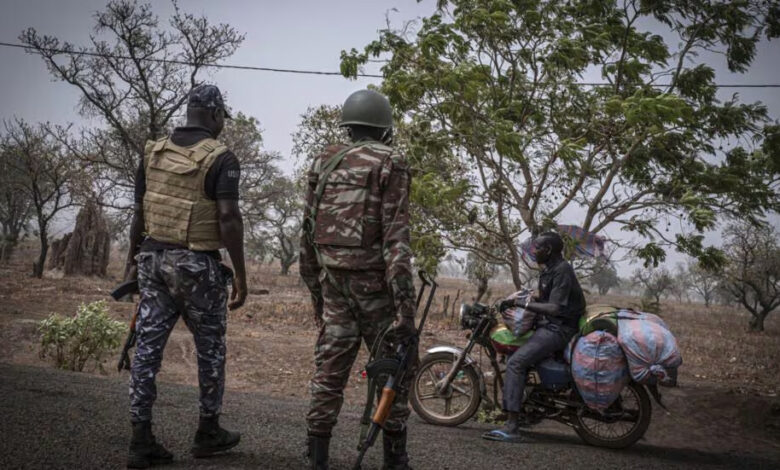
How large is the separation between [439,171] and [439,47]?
1.76m

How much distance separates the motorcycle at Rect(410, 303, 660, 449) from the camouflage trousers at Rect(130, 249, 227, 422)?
2.89 metres

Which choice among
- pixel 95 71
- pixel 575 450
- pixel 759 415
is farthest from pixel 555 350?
pixel 95 71

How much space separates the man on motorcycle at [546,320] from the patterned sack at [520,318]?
62 millimetres

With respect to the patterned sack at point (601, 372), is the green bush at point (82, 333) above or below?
below

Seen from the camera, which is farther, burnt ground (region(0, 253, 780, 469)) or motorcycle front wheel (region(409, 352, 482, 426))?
motorcycle front wheel (region(409, 352, 482, 426))

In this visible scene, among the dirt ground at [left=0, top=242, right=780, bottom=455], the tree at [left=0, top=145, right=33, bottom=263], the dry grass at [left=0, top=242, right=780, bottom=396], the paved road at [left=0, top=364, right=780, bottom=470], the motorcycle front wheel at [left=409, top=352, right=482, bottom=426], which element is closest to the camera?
the paved road at [left=0, top=364, right=780, bottom=470]

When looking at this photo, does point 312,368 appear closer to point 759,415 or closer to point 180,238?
point 759,415

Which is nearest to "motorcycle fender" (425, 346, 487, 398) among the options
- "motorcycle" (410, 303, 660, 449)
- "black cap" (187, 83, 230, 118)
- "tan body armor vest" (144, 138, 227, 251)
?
"motorcycle" (410, 303, 660, 449)

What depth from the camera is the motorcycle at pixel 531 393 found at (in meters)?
5.28

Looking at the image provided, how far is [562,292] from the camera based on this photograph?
5.28 meters

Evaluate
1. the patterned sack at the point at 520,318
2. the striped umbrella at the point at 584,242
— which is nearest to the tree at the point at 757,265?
the striped umbrella at the point at 584,242

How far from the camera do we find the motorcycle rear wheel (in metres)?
5.23

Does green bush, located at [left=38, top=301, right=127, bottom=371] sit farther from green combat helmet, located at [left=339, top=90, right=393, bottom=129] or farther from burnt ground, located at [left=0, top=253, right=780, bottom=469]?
green combat helmet, located at [left=339, top=90, right=393, bottom=129]

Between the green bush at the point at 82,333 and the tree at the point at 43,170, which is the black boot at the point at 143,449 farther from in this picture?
the tree at the point at 43,170
